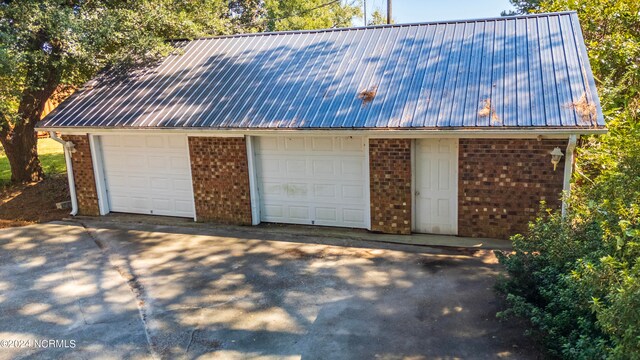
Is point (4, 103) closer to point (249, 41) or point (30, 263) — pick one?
point (30, 263)

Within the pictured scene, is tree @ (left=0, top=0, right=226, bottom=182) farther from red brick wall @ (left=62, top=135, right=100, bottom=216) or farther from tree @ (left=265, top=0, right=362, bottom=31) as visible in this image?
tree @ (left=265, top=0, right=362, bottom=31)

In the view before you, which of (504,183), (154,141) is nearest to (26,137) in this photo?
(154,141)

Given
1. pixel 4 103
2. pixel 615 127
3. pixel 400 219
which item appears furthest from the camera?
pixel 4 103

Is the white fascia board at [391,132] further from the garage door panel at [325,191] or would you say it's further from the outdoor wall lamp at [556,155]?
the garage door panel at [325,191]

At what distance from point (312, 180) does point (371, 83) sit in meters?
2.21

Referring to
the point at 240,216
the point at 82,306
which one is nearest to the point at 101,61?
the point at 240,216

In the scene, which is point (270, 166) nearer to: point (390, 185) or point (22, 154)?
point (390, 185)

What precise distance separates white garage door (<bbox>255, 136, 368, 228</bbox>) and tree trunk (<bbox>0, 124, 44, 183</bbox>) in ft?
25.8

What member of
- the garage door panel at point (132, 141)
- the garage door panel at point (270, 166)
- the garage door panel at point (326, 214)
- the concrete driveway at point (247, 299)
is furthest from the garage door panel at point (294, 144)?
the garage door panel at point (132, 141)

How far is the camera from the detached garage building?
8.17 metres

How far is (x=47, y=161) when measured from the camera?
59.4ft

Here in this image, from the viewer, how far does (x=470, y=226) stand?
344 inches

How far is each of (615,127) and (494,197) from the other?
370 cm

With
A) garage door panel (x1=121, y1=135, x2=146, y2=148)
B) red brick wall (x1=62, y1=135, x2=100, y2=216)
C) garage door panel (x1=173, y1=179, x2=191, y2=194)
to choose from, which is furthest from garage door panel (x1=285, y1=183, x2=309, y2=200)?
red brick wall (x1=62, y1=135, x2=100, y2=216)
